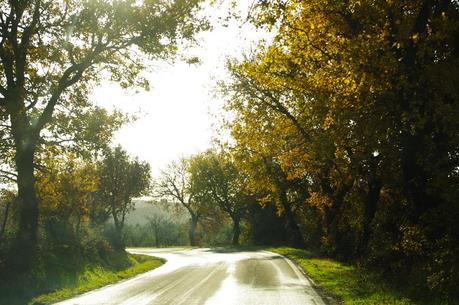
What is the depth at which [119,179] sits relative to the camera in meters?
53.5

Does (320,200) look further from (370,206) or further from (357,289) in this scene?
(357,289)

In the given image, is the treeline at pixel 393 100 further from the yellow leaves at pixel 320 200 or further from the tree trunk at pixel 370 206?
the yellow leaves at pixel 320 200

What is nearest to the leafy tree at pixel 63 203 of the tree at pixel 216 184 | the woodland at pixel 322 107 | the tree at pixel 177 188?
the woodland at pixel 322 107

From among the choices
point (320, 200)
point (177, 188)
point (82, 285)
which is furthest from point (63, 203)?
point (177, 188)

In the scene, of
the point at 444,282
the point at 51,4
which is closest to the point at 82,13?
the point at 51,4

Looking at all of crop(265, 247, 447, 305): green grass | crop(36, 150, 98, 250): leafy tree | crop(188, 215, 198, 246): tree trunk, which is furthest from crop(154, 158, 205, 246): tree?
crop(265, 247, 447, 305): green grass

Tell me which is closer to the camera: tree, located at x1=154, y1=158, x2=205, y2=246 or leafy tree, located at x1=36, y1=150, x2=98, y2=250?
leafy tree, located at x1=36, y1=150, x2=98, y2=250

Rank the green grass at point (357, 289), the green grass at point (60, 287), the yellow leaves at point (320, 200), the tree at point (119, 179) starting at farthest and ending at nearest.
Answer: the tree at point (119, 179) → the yellow leaves at point (320, 200) → the green grass at point (60, 287) → the green grass at point (357, 289)

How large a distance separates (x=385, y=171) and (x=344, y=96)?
619 cm

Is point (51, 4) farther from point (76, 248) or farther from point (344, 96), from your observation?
point (76, 248)

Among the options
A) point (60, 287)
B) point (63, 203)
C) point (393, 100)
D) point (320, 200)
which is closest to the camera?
point (393, 100)

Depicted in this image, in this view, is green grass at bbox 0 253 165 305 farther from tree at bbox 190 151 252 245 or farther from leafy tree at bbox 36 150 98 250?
tree at bbox 190 151 252 245

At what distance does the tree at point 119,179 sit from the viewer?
52938 mm

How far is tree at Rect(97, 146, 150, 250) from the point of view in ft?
174
